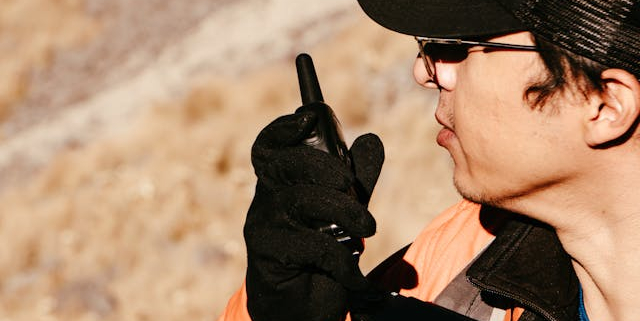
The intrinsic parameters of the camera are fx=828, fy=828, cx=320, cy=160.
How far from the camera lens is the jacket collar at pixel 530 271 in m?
2.99

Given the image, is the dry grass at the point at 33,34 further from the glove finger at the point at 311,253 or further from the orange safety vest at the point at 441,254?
the glove finger at the point at 311,253

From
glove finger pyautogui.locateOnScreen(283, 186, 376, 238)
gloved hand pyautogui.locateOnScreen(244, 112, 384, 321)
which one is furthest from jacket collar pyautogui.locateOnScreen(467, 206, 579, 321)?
glove finger pyautogui.locateOnScreen(283, 186, 376, 238)

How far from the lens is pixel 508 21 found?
2.56m

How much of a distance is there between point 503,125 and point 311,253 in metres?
0.78

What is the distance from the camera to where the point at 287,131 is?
2.73 metres

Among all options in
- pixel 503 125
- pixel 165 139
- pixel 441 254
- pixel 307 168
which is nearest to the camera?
pixel 307 168

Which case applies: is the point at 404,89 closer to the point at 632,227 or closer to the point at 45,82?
the point at 45,82

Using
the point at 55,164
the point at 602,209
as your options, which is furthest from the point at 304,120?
the point at 55,164

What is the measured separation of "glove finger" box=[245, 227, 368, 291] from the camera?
2729mm

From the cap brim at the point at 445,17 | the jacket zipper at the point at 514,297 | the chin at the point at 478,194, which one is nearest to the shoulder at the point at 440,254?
the jacket zipper at the point at 514,297

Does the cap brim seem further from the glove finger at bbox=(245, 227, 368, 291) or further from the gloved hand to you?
the glove finger at bbox=(245, 227, 368, 291)

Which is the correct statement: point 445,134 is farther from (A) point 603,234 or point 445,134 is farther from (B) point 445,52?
(A) point 603,234

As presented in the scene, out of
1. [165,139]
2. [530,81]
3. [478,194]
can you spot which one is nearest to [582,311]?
[478,194]

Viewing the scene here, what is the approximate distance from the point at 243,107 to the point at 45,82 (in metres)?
3.63
